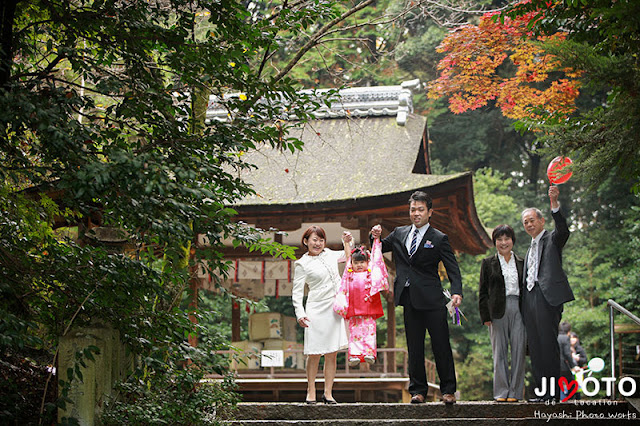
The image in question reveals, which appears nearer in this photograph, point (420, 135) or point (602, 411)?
point (602, 411)

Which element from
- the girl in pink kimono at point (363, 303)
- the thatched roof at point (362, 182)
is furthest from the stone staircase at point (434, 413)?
the thatched roof at point (362, 182)

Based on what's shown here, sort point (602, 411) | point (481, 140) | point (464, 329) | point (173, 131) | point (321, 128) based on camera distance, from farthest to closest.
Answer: point (481, 140)
point (464, 329)
point (321, 128)
point (602, 411)
point (173, 131)

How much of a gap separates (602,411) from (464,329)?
1662cm

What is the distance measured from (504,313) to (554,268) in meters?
0.60

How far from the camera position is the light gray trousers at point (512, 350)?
588cm

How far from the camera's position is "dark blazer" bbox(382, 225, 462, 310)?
225 inches

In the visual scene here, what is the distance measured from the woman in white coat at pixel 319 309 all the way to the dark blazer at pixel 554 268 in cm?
172

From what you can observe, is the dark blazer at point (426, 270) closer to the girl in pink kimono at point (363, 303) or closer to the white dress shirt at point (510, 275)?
the girl in pink kimono at point (363, 303)

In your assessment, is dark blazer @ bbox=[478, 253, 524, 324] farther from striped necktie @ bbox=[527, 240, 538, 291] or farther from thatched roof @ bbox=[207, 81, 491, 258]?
thatched roof @ bbox=[207, 81, 491, 258]

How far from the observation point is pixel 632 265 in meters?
17.0

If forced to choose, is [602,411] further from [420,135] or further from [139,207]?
[420,135]

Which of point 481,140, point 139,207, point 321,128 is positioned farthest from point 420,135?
point 481,140

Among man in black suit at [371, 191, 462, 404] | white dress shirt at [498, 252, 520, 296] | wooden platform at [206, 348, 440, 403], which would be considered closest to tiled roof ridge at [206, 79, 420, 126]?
wooden platform at [206, 348, 440, 403]

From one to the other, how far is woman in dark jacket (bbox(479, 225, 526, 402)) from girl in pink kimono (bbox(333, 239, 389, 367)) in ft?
3.12
